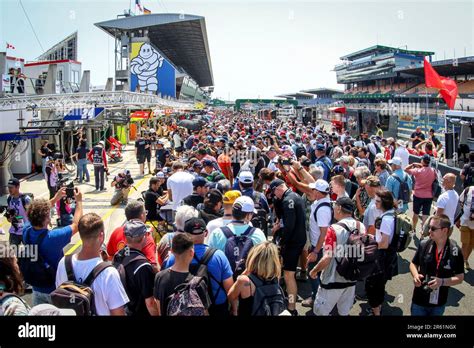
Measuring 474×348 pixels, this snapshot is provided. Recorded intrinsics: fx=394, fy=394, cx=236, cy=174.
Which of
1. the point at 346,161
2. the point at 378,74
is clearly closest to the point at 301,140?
the point at 346,161

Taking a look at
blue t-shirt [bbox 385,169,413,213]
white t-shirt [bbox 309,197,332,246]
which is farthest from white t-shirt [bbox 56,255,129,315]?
blue t-shirt [bbox 385,169,413,213]

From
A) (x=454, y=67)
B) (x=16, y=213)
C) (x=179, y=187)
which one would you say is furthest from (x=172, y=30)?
(x=16, y=213)

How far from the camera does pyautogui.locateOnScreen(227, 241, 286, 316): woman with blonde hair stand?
123 inches

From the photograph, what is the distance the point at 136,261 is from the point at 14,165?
14.9 m

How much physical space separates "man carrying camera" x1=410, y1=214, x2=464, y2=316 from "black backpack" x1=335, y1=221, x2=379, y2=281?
1.40ft

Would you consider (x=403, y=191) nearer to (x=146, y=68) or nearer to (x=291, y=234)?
(x=291, y=234)

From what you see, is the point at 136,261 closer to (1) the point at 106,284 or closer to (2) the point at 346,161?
(1) the point at 106,284

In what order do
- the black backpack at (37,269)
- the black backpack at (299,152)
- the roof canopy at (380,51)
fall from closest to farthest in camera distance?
the black backpack at (37,269), the black backpack at (299,152), the roof canopy at (380,51)

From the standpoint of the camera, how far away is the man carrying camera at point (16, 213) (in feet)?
19.7

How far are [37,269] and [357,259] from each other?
10.2 feet

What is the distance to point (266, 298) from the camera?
3.12 m

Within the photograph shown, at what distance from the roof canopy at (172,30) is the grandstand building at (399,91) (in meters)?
22.7

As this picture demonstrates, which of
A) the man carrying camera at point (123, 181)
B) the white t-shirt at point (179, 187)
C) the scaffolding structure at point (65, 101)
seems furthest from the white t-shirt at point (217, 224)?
the scaffolding structure at point (65, 101)

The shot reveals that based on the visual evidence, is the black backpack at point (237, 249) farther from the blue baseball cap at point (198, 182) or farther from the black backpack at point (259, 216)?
the blue baseball cap at point (198, 182)
